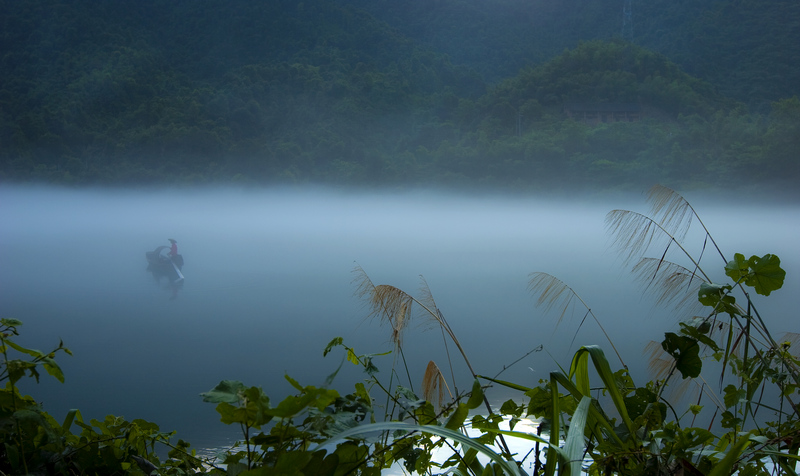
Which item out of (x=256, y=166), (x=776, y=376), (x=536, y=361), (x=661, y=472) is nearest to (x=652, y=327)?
(x=536, y=361)

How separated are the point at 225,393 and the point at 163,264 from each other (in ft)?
10.5

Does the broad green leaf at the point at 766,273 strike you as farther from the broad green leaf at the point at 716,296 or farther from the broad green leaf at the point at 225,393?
the broad green leaf at the point at 225,393

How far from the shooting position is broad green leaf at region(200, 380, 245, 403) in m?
0.38

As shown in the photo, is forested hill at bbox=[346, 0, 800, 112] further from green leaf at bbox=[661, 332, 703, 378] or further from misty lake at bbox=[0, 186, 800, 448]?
green leaf at bbox=[661, 332, 703, 378]

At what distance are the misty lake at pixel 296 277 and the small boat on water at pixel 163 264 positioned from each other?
0.19 ft

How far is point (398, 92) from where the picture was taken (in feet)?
12.0

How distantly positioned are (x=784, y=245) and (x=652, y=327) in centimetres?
119

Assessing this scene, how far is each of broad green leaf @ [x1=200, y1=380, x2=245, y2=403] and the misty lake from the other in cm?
239

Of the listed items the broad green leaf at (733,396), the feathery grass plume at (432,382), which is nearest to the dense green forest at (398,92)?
the feathery grass plume at (432,382)

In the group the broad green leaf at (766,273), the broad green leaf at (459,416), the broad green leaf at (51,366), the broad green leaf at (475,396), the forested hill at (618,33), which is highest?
the forested hill at (618,33)

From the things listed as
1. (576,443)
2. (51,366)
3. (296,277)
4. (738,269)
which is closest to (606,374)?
(576,443)

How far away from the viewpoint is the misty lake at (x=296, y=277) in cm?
292

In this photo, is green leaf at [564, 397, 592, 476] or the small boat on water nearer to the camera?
green leaf at [564, 397, 592, 476]

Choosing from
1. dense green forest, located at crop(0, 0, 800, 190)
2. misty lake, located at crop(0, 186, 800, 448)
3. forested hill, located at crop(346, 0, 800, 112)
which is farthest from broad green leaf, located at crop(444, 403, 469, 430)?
forested hill, located at crop(346, 0, 800, 112)
